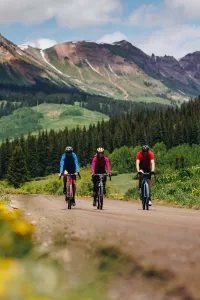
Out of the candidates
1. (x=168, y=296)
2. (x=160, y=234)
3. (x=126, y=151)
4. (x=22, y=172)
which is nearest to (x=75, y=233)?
(x=160, y=234)

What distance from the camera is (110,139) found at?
177m

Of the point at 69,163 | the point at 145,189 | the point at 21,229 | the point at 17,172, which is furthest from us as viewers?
the point at 17,172

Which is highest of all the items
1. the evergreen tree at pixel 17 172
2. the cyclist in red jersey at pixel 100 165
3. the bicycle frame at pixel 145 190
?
the cyclist in red jersey at pixel 100 165

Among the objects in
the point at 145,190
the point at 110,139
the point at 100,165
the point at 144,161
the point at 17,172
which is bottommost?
the point at 17,172

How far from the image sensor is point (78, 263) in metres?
4.57

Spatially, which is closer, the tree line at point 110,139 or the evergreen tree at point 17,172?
the evergreen tree at point 17,172

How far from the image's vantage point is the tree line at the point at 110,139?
6319 inches

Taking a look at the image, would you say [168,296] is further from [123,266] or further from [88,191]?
[88,191]

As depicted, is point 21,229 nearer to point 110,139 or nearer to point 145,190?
point 145,190

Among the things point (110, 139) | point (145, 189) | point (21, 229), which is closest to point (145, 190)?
point (145, 189)

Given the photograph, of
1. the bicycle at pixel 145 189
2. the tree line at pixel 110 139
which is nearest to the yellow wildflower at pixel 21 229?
the bicycle at pixel 145 189

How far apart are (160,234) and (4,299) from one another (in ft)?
15.7

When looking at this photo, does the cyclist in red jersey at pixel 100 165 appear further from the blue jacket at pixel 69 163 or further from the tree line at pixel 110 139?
the tree line at pixel 110 139

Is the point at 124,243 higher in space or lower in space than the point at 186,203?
higher
